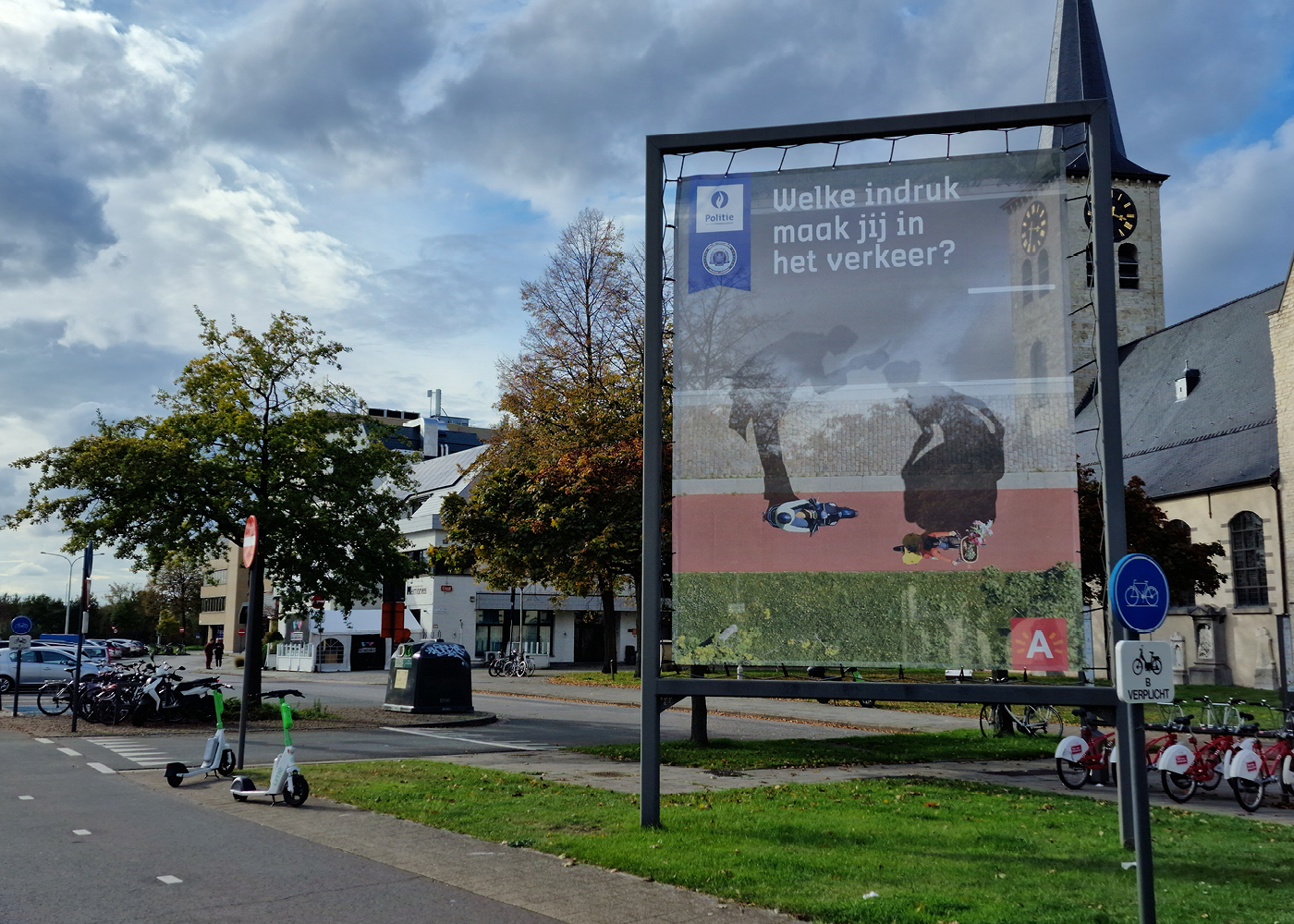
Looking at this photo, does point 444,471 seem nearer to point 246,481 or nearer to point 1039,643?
point 246,481

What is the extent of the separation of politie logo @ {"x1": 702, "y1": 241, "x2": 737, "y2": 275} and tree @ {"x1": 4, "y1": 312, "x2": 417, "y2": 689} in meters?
13.3

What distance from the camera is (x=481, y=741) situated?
729 inches

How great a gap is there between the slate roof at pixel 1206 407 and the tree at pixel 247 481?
26.9 m

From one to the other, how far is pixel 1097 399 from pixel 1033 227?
169cm

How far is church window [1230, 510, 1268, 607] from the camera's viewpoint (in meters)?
40.5

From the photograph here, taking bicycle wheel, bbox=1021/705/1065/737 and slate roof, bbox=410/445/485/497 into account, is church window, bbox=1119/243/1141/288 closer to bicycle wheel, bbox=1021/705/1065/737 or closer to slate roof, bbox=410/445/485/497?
slate roof, bbox=410/445/485/497

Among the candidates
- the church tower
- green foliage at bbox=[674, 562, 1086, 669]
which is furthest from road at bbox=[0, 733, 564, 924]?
the church tower

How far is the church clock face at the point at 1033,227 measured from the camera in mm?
9945

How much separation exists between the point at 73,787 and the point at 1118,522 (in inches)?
437

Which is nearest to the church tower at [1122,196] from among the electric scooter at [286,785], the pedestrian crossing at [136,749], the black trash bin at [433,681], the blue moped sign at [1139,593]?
the black trash bin at [433,681]

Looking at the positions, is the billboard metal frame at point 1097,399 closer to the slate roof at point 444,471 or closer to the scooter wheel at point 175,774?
the scooter wheel at point 175,774

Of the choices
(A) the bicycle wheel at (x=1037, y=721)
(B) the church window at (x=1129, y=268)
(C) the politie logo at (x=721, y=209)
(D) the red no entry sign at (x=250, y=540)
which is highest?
(B) the church window at (x=1129, y=268)

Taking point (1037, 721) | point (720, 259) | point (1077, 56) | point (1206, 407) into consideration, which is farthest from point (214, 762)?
point (1077, 56)

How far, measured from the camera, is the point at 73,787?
12.3 m
